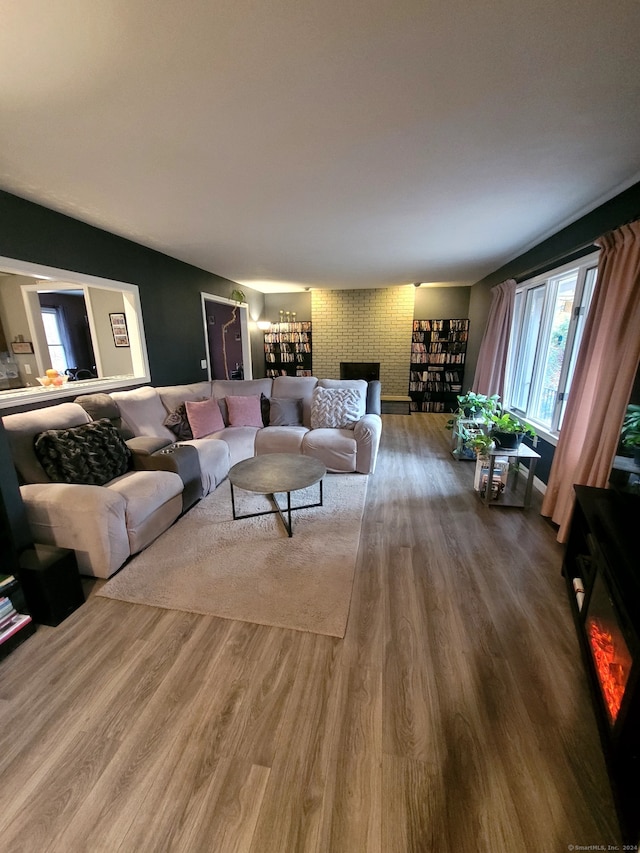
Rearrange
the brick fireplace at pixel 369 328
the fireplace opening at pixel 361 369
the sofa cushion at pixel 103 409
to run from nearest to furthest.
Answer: the sofa cushion at pixel 103 409 → the brick fireplace at pixel 369 328 → the fireplace opening at pixel 361 369

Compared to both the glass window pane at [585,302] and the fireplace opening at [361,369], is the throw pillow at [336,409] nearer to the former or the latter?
the glass window pane at [585,302]

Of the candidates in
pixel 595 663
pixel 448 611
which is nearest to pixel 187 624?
pixel 448 611

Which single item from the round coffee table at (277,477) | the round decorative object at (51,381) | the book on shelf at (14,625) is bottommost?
the book on shelf at (14,625)

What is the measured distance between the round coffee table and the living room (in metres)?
0.26

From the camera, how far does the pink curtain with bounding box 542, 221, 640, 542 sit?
1855 mm

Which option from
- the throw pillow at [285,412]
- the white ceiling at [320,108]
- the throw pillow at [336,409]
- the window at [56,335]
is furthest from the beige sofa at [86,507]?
the window at [56,335]

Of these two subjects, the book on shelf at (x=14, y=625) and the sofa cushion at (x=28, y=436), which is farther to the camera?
the sofa cushion at (x=28, y=436)

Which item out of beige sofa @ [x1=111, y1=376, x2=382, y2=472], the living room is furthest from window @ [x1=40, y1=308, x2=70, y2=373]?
the living room

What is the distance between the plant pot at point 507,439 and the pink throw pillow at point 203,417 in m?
2.77

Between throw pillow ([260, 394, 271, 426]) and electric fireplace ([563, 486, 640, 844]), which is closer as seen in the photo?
electric fireplace ([563, 486, 640, 844])

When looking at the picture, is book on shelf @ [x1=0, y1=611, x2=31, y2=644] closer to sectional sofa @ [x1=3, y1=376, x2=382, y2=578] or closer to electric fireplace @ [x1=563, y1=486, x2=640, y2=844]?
sectional sofa @ [x1=3, y1=376, x2=382, y2=578]

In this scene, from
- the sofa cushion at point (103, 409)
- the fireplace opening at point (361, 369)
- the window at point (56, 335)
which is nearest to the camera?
the sofa cushion at point (103, 409)

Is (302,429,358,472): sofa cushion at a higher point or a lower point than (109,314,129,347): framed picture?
lower

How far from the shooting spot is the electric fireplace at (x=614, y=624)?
936mm
